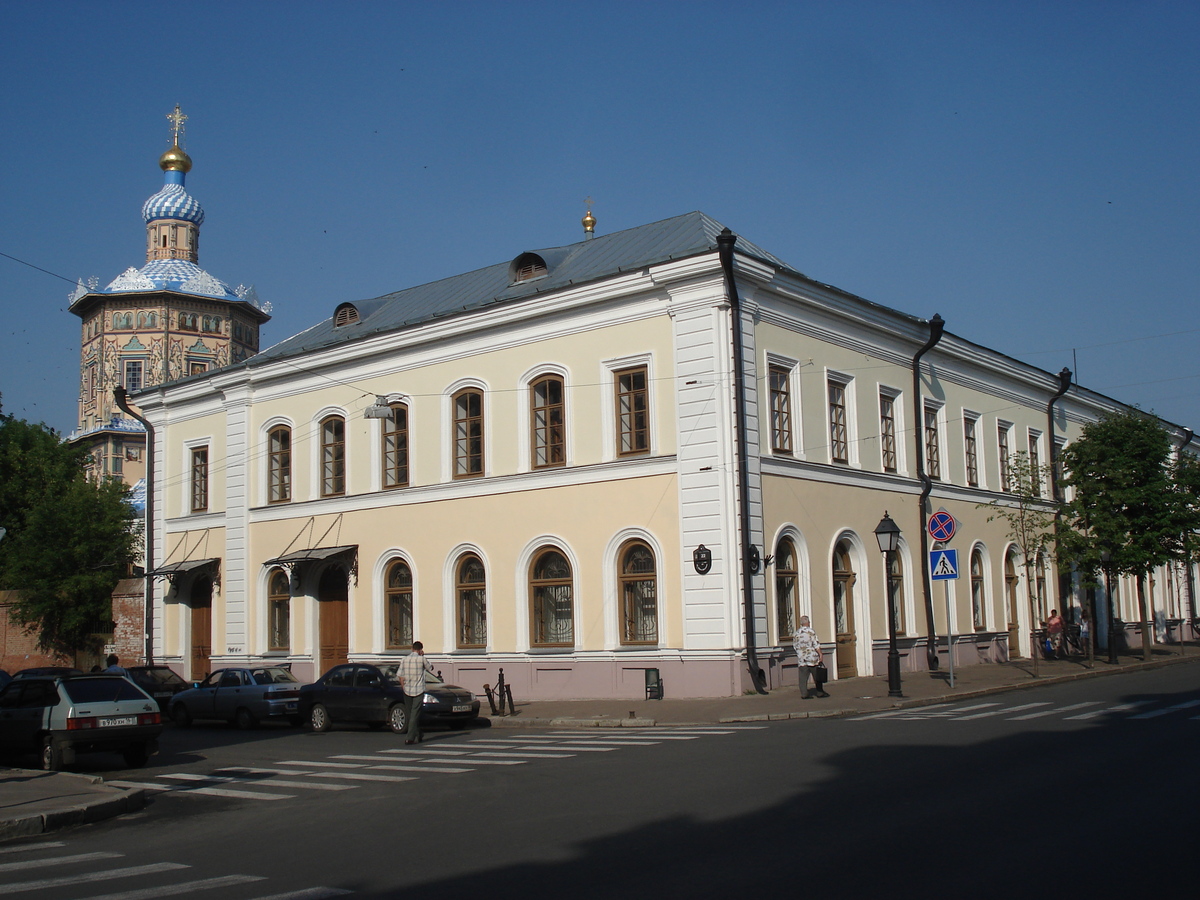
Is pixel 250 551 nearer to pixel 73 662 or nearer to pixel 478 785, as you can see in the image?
pixel 73 662

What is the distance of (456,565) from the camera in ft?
95.0

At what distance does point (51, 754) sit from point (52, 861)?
8.07 m

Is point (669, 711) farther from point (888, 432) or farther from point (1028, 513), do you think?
point (1028, 513)

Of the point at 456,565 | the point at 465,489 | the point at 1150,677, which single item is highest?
the point at 465,489

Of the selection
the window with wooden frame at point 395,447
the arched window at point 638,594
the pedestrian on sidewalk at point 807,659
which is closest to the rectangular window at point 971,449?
the pedestrian on sidewalk at point 807,659

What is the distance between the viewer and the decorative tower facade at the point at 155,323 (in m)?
86.1

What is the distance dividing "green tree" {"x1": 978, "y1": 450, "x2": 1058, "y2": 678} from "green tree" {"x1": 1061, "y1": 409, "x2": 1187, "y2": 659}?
4.23ft

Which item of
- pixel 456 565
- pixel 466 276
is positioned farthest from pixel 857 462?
pixel 466 276

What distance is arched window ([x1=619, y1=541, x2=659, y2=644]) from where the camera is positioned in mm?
25141

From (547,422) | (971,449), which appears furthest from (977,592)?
(547,422)

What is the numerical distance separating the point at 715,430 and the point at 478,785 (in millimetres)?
12524

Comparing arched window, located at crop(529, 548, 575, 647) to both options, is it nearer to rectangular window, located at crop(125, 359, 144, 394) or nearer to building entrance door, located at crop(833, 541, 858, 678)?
building entrance door, located at crop(833, 541, 858, 678)

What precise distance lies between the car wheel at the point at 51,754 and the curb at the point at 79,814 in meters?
3.15

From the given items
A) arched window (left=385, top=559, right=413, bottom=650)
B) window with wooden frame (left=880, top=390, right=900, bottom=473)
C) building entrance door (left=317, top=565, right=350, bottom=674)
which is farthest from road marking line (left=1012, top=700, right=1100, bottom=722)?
building entrance door (left=317, top=565, right=350, bottom=674)
